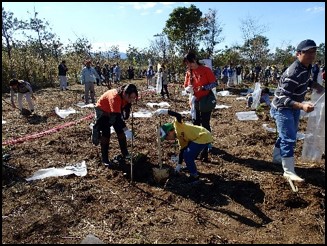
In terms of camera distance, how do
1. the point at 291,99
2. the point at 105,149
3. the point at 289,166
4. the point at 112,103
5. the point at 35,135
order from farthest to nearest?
1. the point at 35,135
2. the point at 105,149
3. the point at 112,103
4. the point at 289,166
5. the point at 291,99

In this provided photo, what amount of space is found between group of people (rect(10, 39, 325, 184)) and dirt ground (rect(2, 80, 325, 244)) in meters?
0.33

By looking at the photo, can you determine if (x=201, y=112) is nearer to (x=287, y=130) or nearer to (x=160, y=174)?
(x=160, y=174)

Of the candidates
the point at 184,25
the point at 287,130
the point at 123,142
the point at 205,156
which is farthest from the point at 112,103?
the point at 184,25

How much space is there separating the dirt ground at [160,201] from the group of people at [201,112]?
33cm

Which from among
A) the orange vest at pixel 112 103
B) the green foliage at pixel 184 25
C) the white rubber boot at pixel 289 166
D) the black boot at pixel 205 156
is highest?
the green foliage at pixel 184 25

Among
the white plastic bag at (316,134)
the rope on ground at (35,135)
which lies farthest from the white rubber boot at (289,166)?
the rope on ground at (35,135)

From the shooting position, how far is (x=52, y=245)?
299 cm

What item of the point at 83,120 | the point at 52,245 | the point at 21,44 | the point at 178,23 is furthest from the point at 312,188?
the point at 21,44

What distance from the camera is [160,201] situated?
3.87 metres

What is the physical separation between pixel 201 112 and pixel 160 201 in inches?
71.8

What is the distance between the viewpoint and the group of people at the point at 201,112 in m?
3.79

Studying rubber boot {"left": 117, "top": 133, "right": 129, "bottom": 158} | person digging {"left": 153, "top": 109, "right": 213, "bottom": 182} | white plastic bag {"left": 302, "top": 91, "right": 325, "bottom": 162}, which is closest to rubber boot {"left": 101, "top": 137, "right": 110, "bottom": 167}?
rubber boot {"left": 117, "top": 133, "right": 129, "bottom": 158}

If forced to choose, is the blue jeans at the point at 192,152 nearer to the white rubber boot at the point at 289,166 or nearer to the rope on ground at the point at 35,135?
the white rubber boot at the point at 289,166

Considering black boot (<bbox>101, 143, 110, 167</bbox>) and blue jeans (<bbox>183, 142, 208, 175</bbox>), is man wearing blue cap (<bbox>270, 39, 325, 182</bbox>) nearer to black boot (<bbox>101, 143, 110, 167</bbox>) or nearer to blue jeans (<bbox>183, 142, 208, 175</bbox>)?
blue jeans (<bbox>183, 142, 208, 175</bbox>)
